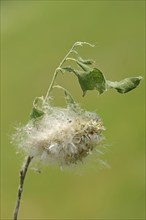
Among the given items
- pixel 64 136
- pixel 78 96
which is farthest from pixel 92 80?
pixel 78 96

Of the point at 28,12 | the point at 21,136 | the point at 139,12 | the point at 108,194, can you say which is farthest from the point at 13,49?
the point at 21,136

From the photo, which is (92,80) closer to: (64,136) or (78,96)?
(64,136)

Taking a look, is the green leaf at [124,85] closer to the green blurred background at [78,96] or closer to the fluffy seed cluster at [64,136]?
the fluffy seed cluster at [64,136]

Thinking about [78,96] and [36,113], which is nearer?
[36,113]

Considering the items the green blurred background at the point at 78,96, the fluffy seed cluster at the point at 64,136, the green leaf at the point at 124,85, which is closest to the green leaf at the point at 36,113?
the fluffy seed cluster at the point at 64,136

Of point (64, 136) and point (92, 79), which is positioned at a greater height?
point (92, 79)

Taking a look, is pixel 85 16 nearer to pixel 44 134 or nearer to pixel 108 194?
pixel 108 194

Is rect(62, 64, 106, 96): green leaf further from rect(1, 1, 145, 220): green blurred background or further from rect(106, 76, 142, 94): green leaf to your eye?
rect(1, 1, 145, 220): green blurred background
